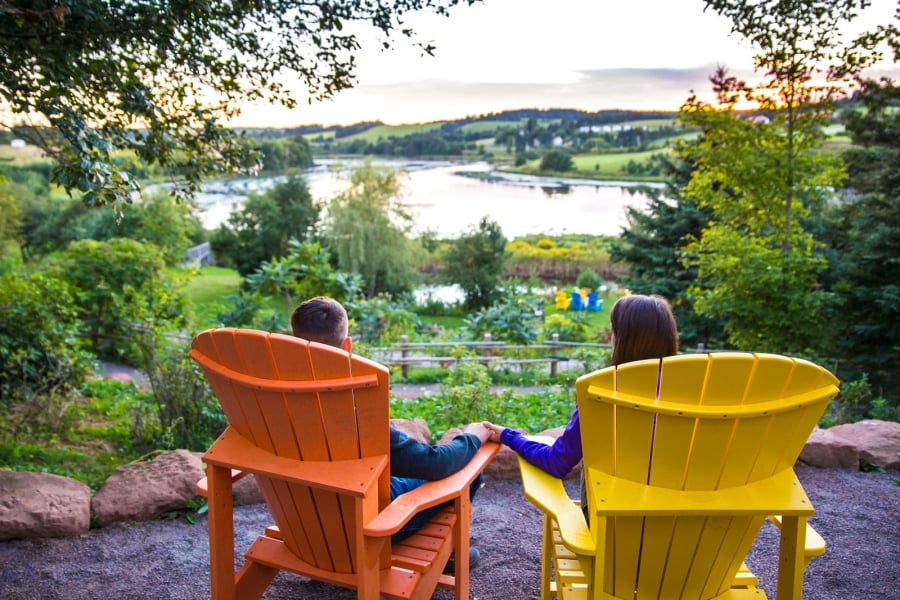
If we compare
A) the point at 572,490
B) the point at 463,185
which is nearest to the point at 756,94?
the point at 572,490

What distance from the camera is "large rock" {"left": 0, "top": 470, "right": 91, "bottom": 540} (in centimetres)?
287

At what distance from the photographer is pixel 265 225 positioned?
35.1m

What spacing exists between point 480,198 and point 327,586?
132ft

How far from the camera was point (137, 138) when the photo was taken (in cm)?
342

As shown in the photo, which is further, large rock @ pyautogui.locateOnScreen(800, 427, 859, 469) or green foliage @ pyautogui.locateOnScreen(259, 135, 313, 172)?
green foliage @ pyautogui.locateOnScreen(259, 135, 313, 172)

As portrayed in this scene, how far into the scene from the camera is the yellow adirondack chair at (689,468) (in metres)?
1.52

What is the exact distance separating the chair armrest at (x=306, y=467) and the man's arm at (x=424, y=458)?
0.16 m

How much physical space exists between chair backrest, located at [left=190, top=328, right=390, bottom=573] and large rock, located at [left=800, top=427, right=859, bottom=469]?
118 inches

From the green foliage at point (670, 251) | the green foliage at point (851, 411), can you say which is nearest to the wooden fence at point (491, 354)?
the green foliage at point (670, 251)

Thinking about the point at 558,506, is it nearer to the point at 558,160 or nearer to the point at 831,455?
the point at 831,455

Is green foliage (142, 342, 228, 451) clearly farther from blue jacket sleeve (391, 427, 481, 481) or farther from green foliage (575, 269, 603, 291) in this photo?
green foliage (575, 269, 603, 291)

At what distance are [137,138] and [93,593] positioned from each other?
224cm

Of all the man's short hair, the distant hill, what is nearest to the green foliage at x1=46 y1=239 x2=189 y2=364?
the man's short hair

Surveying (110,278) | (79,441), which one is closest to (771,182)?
(79,441)
